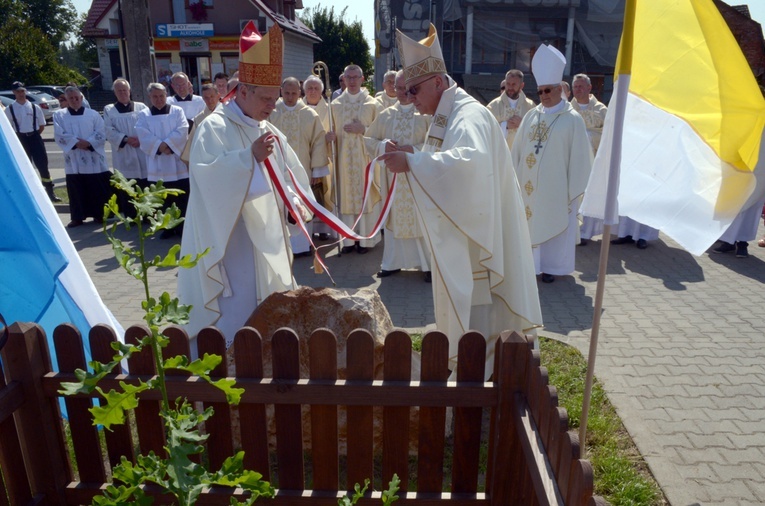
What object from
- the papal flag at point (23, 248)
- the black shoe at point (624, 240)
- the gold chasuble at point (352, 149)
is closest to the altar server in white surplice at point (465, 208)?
the papal flag at point (23, 248)

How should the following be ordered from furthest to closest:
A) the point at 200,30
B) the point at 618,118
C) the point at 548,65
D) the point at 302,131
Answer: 1. the point at 200,30
2. the point at 302,131
3. the point at 548,65
4. the point at 618,118

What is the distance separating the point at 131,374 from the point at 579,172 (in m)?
5.29

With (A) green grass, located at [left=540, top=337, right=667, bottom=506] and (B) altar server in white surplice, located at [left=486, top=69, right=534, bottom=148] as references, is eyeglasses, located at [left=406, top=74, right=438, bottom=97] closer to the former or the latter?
(A) green grass, located at [left=540, top=337, right=667, bottom=506]

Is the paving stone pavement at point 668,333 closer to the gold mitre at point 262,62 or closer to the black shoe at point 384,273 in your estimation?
the black shoe at point 384,273

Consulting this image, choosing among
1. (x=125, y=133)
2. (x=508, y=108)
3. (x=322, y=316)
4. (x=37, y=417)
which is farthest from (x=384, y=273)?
(x=125, y=133)

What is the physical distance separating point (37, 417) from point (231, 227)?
4.90 ft

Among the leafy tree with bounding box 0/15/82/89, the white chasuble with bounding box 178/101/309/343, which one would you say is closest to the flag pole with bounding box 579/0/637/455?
the white chasuble with bounding box 178/101/309/343

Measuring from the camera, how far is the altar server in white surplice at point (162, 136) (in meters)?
9.05

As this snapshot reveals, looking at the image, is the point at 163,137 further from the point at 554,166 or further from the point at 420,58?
the point at 420,58

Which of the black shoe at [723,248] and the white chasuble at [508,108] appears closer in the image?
the black shoe at [723,248]

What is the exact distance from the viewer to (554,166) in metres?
6.68

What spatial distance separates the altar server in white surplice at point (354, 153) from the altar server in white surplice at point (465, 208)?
426 cm

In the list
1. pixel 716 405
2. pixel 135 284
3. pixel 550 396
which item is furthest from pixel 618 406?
pixel 135 284

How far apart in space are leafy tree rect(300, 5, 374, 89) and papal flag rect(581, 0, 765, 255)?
1697 inches
